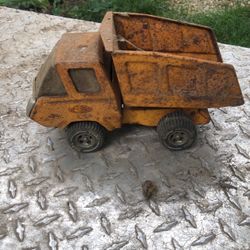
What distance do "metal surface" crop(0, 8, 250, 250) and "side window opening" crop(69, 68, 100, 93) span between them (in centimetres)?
45

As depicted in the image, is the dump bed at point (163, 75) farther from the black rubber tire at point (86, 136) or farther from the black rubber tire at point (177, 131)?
the black rubber tire at point (86, 136)

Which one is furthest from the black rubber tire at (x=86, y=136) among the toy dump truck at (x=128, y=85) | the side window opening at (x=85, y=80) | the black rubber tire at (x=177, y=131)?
the black rubber tire at (x=177, y=131)

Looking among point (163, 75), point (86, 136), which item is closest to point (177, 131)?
point (163, 75)

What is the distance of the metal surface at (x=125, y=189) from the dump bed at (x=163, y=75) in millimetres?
349

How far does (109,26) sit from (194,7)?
2848 mm

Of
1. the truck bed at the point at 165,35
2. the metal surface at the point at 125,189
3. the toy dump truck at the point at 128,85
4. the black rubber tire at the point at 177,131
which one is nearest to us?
the metal surface at the point at 125,189

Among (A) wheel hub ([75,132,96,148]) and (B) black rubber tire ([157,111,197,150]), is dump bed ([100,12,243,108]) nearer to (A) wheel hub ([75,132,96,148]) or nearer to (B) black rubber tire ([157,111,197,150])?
(B) black rubber tire ([157,111,197,150])

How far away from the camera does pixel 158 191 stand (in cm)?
262

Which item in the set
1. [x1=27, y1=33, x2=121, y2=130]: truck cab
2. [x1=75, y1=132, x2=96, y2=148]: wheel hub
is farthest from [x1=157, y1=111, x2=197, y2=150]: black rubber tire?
[x1=75, y1=132, x2=96, y2=148]: wheel hub

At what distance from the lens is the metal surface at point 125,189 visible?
7.89 ft

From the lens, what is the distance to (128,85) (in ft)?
8.38

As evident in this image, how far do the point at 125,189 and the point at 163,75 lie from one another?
66cm

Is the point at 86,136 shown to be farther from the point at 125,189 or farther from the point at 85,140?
the point at 125,189

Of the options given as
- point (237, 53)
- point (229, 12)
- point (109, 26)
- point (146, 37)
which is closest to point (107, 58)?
point (109, 26)
